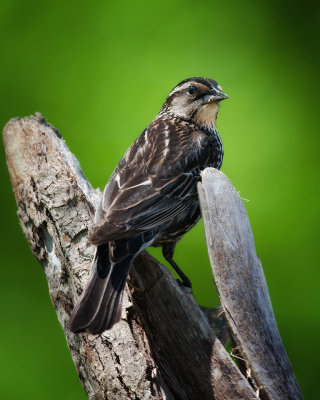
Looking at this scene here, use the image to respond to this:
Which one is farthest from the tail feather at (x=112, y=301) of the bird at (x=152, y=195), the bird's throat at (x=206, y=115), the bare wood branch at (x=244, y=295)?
the bird's throat at (x=206, y=115)

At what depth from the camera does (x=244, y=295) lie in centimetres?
221

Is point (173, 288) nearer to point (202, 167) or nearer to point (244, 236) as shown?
point (244, 236)

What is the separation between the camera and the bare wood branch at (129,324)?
216cm

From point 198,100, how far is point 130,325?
1307 mm

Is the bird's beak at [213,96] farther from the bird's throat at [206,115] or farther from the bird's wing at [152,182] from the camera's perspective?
the bird's wing at [152,182]

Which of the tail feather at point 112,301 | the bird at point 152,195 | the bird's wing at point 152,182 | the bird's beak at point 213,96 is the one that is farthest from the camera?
the bird's beak at point 213,96

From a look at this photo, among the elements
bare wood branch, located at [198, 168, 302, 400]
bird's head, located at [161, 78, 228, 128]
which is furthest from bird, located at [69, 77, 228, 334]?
bare wood branch, located at [198, 168, 302, 400]

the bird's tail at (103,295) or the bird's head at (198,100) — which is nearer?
the bird's tail at (103,295)

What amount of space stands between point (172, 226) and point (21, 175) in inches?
26.5

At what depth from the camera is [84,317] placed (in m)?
2.14

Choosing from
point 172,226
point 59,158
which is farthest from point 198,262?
point 59,158

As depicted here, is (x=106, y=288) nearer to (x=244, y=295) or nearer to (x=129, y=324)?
(x=129, y=324)

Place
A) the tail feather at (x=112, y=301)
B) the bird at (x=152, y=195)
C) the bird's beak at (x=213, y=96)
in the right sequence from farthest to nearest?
the bird's beak at (x=213, y=96) → the bird at (x=152, y=195) → the tail feather at (x=112, y=301)

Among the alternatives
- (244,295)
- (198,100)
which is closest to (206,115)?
(198,100)
